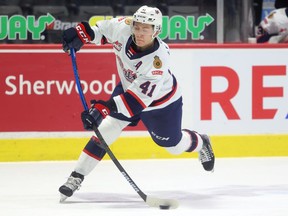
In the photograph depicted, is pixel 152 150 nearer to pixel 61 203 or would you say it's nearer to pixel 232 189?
pixel 232 189

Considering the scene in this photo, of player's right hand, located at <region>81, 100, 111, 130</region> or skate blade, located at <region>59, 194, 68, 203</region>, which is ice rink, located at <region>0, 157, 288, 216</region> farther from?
player's right hand, located at <region>81, 100, 111, 130</region>

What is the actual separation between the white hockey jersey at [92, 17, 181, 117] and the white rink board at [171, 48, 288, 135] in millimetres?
1486

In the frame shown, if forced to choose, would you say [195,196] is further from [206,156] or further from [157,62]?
[157,62]

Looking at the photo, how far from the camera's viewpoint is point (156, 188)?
221 inches

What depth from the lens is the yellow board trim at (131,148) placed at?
21.8ft

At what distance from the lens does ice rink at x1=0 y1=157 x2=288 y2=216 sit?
4.82 meters

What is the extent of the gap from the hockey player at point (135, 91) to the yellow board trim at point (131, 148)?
116cm

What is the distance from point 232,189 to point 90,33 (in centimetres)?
120

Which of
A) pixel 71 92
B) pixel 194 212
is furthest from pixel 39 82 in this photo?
pixel 194 212

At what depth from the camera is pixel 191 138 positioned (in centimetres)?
561

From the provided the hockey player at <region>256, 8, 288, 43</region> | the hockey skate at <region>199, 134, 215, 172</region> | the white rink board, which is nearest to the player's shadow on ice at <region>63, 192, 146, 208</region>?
the hockey skate at <region>199, 134, 215, 172</region>

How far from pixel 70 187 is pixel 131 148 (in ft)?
5.68

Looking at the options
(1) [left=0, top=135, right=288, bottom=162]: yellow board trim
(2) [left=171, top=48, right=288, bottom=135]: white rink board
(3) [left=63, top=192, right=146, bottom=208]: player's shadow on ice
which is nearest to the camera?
(3) [left=63, top=192, right=146, bottom=208]: player's shadow on ice

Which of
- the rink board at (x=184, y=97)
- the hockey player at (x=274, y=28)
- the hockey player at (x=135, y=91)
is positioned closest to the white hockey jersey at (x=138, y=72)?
the hockey player at (x=135, y=91)
